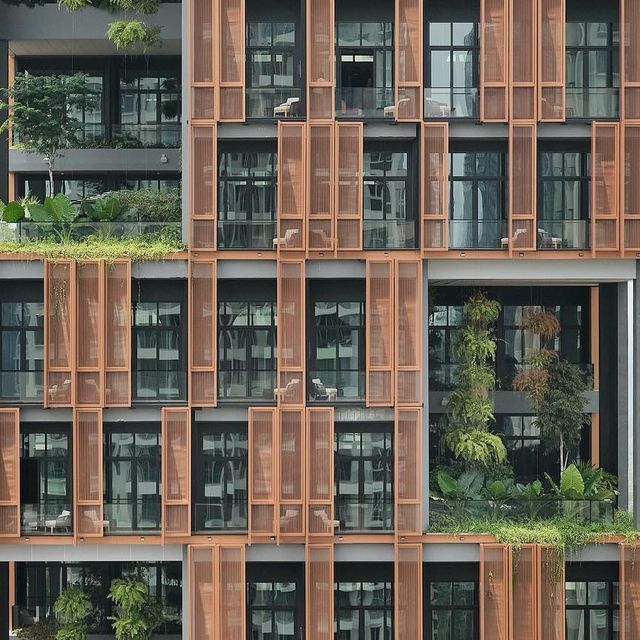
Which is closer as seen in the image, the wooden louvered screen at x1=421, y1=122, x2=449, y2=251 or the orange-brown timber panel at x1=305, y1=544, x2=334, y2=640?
the orange-brown timber panel at x1=305, y1=544, x2=334, y2=640

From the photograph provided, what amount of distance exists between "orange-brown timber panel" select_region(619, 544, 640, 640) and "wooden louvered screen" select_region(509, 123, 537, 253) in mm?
6580

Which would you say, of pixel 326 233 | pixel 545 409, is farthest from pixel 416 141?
pixel 545 409

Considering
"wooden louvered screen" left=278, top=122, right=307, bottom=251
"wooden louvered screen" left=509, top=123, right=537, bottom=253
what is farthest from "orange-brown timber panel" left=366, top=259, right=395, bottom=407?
"wooden louvered screen" left=509, top=123, right=537, bottom=253

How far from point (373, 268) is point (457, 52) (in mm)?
4861

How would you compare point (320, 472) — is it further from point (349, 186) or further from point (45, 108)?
point (45, 108)

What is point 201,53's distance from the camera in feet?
68.9

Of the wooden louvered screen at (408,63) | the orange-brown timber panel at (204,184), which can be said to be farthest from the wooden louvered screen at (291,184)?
the wooden louvered screen at (408,63)

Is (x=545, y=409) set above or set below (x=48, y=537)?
above

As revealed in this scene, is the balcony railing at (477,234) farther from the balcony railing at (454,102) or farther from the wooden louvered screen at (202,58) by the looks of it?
the wooden louvered screen at (202,58)

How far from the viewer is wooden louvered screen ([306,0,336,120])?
68.5ft

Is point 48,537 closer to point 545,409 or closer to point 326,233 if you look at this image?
point 326,233

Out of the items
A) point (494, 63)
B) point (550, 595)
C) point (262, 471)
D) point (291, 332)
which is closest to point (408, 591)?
point (550, 595)

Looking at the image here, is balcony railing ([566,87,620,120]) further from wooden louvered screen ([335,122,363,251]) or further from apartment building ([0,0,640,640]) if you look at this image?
wooden louvered screen ([335,122,363,251])

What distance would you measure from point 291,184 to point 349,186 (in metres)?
1.18
